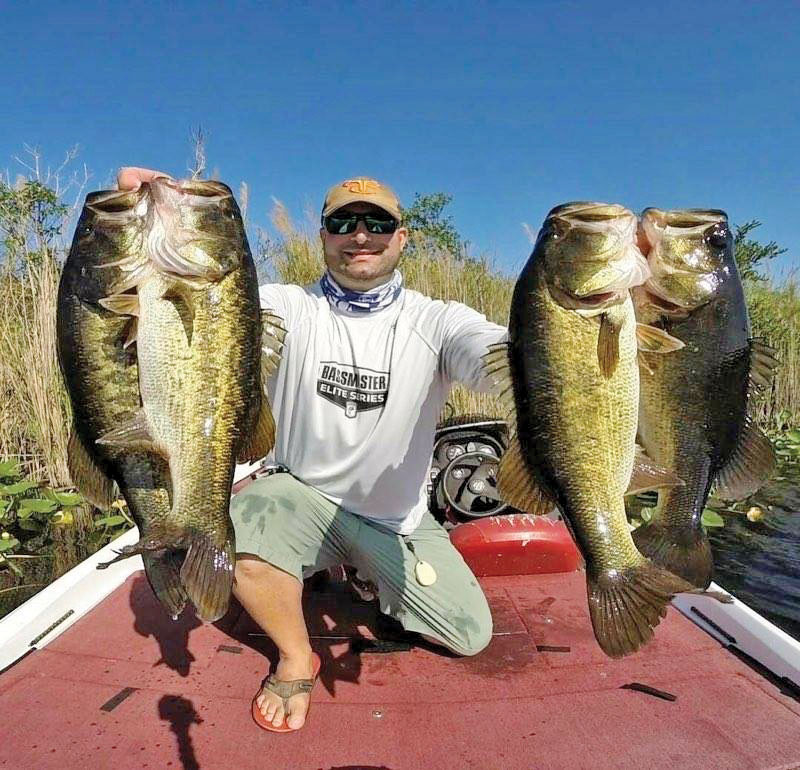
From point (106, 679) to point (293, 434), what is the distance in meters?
1.37

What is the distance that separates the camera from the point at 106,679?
2.91 m

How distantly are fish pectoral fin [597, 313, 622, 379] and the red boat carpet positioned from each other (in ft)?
5.17

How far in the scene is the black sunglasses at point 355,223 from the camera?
129 inches

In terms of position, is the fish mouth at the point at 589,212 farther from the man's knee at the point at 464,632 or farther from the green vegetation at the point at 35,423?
the green vegetation at the point at 35,423

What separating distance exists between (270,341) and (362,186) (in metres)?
1.41

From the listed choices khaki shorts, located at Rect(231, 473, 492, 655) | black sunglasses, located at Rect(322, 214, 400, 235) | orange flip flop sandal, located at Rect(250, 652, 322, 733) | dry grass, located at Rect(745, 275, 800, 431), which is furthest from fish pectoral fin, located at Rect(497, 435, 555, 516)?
dry grass, located at Rect(745, 275, 800, 431)

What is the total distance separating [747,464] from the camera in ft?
7.15

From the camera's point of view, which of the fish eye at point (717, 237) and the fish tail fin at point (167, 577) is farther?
the fish tail fin at point (167, 577)

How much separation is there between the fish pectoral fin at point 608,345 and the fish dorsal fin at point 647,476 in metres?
0.35

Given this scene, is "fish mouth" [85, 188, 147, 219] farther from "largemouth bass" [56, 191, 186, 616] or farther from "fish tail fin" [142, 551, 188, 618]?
"fish tail fin" [142, 551, 188, 618]

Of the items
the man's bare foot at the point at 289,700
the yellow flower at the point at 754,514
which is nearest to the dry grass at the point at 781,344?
the yellow flower at the point at 754,514

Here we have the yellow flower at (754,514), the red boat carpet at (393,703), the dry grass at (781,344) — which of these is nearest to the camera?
the red boat carpet at (393,703)

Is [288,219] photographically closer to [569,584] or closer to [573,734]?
[569,584]

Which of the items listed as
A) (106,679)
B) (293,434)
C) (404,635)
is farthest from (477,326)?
(106,679)
